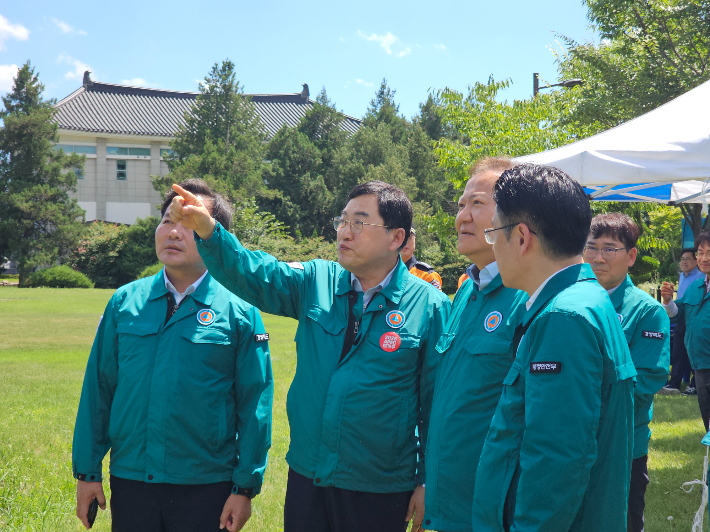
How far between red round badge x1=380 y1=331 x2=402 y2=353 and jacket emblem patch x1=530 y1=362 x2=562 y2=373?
3.33ft

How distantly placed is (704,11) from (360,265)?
10296mm

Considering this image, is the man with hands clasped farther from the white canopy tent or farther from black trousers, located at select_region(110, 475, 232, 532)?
the white canopy tent

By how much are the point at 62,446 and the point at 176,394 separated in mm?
3489

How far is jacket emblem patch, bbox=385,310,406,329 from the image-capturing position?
2658mm

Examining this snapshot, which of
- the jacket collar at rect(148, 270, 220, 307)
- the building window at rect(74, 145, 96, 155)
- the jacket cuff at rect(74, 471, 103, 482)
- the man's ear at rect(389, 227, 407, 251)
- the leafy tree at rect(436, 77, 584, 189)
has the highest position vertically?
the building window at rect(74, 145, 96, 155)

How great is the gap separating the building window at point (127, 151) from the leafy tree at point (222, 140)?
6.48 meters

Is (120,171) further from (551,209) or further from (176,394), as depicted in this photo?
(551,209)

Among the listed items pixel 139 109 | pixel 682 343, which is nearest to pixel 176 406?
pixel 682 343

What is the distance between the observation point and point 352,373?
2.57m

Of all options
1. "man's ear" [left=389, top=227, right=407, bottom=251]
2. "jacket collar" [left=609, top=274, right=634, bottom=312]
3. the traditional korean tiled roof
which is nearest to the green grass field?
"jacket collar" [left=609, top=274, right=634, bottom=312]

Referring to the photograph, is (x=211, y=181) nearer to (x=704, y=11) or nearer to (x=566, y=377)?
(x=704, y=11)

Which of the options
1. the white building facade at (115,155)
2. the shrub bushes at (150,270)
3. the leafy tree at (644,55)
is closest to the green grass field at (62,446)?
the leafy tree at (644,55)

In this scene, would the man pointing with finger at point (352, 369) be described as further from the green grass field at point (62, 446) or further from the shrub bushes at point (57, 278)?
the shrub bushes at point (57, 278)

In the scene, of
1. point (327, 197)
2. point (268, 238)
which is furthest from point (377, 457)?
point (327, 197)
